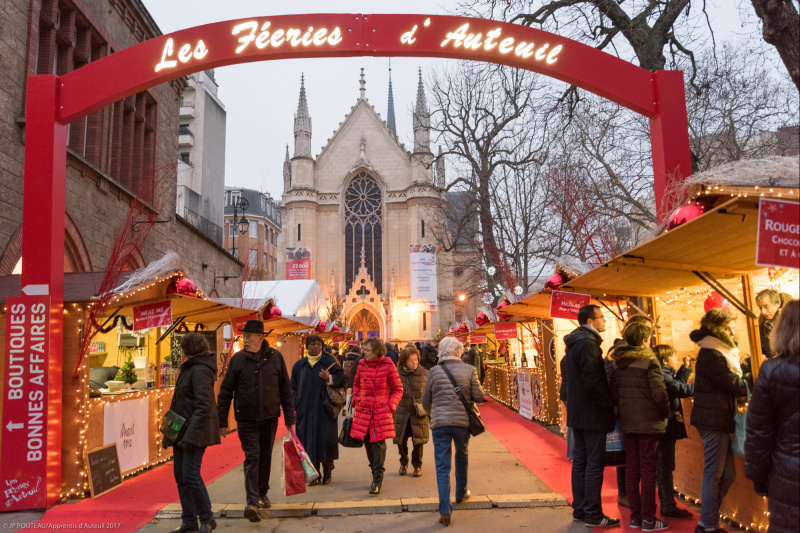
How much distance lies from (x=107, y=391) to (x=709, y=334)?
706 centimetres

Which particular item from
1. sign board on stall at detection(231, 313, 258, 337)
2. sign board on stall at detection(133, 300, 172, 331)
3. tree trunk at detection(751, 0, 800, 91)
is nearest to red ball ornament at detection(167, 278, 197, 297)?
sign board on stall at detection(133, 300, 172, 331)

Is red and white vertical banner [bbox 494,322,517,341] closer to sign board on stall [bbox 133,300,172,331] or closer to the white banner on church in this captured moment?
the white banner on church

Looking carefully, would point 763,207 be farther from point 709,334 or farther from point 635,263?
point 635,263

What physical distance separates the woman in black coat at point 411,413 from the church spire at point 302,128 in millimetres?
43171

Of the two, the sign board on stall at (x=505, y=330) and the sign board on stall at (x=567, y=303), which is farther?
the sign board on stall at (x=505, y=330)

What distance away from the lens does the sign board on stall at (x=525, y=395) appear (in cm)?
1313

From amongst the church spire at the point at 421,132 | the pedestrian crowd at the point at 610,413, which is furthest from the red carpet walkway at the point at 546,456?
the church spire at the point at 421,132

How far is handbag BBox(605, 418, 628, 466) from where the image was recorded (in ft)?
17.2

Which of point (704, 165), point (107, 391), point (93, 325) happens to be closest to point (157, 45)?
point (93, 325)

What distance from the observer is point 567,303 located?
7.49m

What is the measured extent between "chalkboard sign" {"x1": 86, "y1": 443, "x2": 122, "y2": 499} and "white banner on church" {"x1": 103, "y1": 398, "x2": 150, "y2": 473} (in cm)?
22

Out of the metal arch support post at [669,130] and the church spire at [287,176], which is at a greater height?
the church spire at [287,176]

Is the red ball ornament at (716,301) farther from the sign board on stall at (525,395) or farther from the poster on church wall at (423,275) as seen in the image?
the poster on church wall at (423,275)

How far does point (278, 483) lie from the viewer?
7.36 meters
